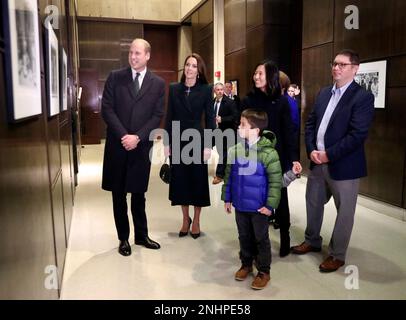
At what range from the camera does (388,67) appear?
14.6 ft

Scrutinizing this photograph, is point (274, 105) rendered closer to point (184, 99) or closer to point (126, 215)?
point (184, 99)

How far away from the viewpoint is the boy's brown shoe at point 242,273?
2.82 m

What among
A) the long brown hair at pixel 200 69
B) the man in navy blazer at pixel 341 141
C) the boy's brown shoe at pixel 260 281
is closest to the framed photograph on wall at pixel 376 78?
the man in navy blazer at pixel 341 141

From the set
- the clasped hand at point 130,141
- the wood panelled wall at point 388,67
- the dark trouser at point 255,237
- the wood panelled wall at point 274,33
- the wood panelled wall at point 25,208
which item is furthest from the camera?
the wood panelled wall at point 274,33

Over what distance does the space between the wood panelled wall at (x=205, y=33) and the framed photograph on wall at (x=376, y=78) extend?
609cm

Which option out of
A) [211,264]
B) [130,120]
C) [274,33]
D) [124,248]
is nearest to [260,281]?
[211,264]

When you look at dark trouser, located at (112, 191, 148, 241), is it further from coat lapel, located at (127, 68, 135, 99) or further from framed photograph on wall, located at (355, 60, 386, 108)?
framed photograph on wall, located at (355, 60, 386, 108)

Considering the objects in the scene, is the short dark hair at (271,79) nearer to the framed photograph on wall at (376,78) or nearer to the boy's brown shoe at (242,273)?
the boy's brown shoe at (242,273)

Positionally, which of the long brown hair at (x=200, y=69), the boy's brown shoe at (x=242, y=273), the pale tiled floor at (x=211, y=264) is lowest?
the pale tiled floor at (x=211, y=264)

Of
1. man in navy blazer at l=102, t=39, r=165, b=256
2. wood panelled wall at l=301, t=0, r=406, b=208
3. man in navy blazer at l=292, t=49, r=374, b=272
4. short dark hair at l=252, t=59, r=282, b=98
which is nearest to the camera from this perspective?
man in navy blazer at l=292, t=49, r=374, b=272

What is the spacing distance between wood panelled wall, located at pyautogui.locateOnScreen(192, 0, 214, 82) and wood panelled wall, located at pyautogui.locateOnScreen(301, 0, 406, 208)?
5249 mm

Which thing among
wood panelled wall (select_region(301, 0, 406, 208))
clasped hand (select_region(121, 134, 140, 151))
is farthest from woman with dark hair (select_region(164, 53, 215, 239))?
wood panelled wall (select_region(301, 0, 406, 208))

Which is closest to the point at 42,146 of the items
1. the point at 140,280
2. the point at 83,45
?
the point at 140,280

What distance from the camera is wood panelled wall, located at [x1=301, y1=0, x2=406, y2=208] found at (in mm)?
4305
